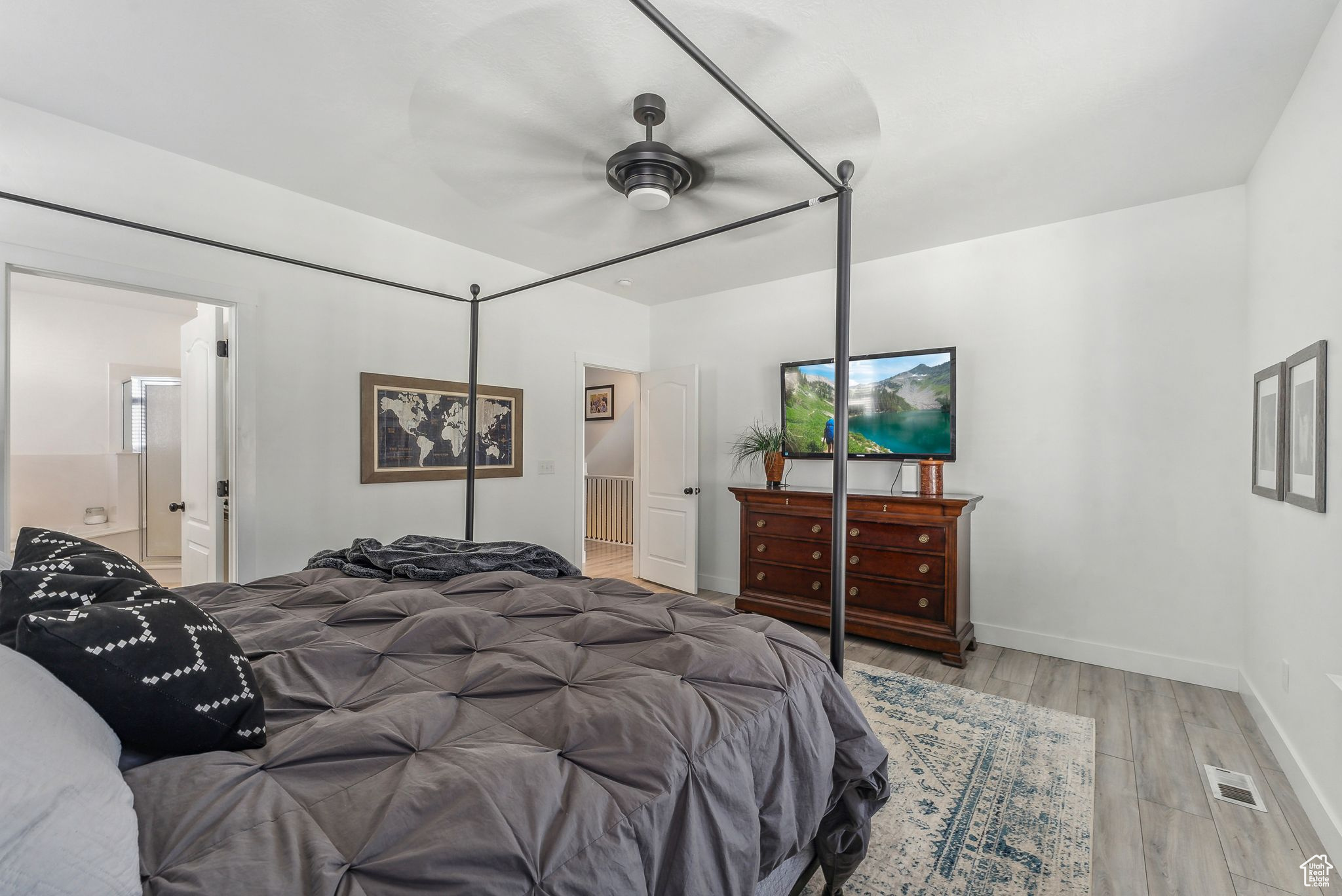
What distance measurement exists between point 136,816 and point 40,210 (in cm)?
295

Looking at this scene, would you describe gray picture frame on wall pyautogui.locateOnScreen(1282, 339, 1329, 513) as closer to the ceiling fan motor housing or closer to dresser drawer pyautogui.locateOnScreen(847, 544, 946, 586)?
dresser drawer pyautogui.locateOnScreen(847, 544, 946, 586)

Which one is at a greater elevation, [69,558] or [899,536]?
[69,558]

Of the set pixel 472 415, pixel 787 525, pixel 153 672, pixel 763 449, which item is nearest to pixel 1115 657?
pixel 787 525

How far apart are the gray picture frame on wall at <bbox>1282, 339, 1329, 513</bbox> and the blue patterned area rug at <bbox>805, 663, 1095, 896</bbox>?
4.12ft

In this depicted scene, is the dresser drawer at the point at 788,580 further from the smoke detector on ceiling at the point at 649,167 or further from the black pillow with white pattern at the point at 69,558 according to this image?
the black pillow with white pattern at the point at 69,558

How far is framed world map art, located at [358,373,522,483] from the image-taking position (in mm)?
3490

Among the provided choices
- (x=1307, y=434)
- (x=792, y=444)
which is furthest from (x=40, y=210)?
(x=1307, y=434)

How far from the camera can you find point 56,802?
0.60 metres

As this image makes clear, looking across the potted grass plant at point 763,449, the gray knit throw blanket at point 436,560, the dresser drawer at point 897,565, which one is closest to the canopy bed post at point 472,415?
the gray knit throw blanket at point 436,560

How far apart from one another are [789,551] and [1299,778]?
2.52 m

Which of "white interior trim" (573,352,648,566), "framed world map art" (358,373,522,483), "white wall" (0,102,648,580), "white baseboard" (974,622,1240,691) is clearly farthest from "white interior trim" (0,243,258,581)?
"white baseboard" (974,622,1240,691)

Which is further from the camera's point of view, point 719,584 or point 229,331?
point 719,584

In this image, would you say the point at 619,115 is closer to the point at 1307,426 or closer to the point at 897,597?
the point at 1307,426

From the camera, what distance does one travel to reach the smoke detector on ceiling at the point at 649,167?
220 centimetres
